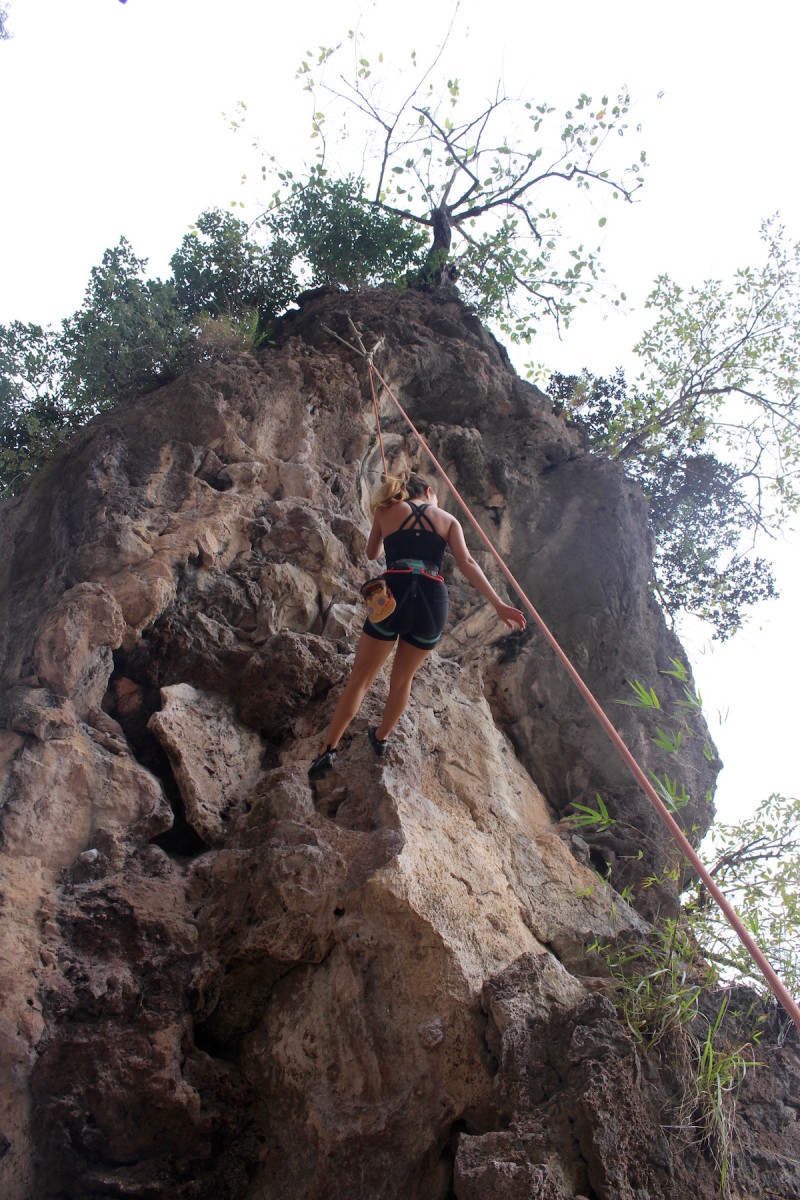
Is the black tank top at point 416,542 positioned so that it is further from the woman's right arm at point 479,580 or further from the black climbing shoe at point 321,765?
the black climbing shoe at point 321,765

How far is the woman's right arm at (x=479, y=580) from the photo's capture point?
13.6 ft

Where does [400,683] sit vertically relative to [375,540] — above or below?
below

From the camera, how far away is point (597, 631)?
6.38 meters

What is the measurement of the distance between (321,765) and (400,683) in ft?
2.07

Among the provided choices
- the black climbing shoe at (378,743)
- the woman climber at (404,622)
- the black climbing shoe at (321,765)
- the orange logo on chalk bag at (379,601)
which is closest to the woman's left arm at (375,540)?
the woman climber at (404,622)

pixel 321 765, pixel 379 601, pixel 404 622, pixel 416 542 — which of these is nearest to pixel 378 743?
pixel 321 765

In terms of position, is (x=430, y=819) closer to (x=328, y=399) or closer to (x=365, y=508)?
(x=365, y=508)

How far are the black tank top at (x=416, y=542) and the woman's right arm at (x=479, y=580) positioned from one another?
Result: 128 millimetres

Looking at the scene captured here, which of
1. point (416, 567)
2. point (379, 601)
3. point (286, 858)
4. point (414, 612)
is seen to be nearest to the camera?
point (286, 858)

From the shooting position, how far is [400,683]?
4121 millimetres

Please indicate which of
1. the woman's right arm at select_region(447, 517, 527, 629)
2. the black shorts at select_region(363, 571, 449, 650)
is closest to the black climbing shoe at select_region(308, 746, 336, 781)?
the black shorts at select_region(363, 571, 449, 650)

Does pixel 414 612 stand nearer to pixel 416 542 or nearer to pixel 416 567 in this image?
pixel 416 567

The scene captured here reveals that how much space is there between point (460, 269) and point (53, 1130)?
9.33 meters

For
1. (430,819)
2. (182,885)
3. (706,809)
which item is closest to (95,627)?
(182,885)
